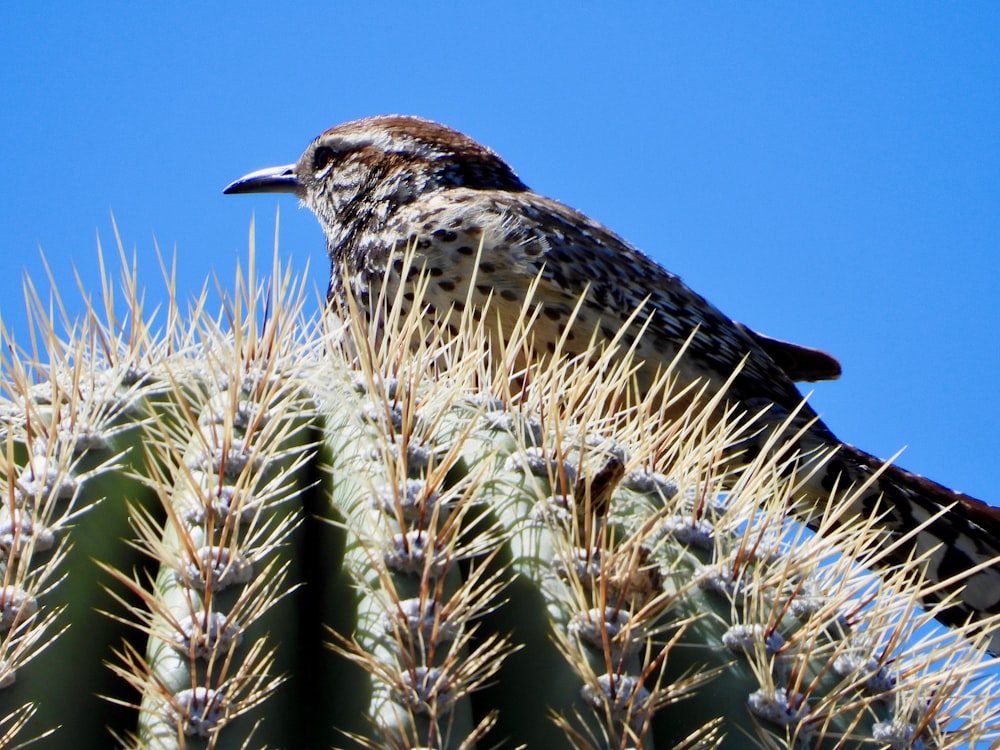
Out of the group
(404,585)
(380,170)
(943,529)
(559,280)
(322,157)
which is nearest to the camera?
(404,585)

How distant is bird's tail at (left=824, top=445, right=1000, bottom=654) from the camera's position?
2877 mm

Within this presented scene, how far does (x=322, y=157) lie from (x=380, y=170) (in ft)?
1.16

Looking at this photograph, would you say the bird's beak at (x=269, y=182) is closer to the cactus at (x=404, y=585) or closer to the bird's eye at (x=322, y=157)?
the bird's eye at (x=322, y=157)

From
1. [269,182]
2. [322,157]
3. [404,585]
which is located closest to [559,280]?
[322,157]

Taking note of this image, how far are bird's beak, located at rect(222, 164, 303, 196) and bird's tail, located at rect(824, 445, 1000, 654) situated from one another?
2.42 metres

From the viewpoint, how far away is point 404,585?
4.25 ft

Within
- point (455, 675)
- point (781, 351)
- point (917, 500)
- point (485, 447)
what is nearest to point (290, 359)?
point (485, 447)

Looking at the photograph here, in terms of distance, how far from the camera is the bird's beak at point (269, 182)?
15.8 feet

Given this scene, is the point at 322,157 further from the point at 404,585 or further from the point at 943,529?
the point at 404,585

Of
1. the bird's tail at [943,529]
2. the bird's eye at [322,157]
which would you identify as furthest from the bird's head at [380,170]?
the bird's tail at [943,529]

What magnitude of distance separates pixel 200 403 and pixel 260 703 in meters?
0.50

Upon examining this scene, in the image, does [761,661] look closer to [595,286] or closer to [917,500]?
[917,500]

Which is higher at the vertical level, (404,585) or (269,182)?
(269,182)

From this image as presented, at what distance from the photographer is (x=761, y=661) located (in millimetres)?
1297
